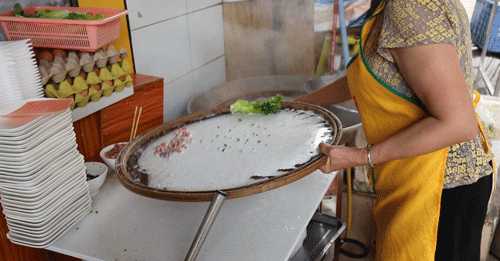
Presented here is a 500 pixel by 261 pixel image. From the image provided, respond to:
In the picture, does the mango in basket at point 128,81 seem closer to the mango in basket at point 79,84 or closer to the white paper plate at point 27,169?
the mango in basket at point 79,84

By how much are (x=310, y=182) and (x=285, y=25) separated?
2.07 meters

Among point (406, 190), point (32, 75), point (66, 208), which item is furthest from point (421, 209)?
point (32, 75)

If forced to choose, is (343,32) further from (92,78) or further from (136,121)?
(92,78)

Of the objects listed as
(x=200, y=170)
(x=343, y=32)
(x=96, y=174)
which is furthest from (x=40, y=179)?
(x=343, y=32)

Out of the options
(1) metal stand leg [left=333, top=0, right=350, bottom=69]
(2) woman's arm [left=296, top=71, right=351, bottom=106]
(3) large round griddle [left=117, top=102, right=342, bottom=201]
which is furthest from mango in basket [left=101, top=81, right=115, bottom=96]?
(1) metal stand leg [left=333, top=0, right=350, bottom=69]

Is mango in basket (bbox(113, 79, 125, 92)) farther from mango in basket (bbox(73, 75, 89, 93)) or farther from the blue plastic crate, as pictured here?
the blue plastic crate

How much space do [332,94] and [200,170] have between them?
730mm

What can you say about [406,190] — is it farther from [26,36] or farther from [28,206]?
[26,36]

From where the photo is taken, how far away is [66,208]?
1.24 meters

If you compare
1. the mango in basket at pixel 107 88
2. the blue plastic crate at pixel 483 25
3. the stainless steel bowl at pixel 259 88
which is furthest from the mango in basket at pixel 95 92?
the blue plastic crate at pixel 483 25

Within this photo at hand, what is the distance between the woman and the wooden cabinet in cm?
83

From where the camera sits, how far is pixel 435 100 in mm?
1130

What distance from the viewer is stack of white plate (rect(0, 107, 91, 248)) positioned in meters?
1.09

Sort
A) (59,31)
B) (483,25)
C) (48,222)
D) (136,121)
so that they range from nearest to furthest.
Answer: (48,222), (59,31), (136,121), (483,25)
